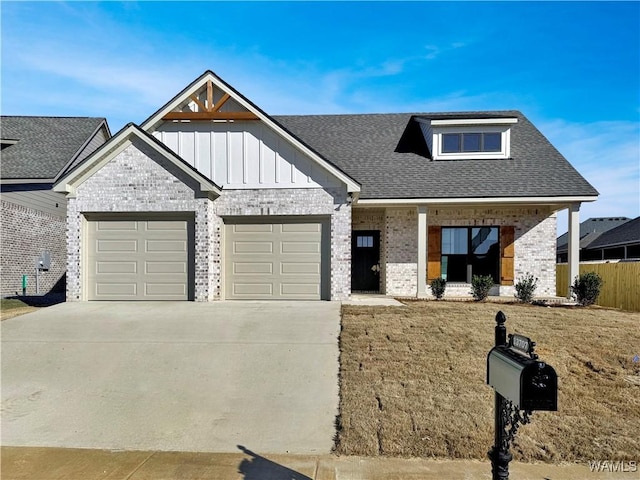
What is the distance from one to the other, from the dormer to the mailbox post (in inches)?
514

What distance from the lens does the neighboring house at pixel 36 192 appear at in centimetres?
1697

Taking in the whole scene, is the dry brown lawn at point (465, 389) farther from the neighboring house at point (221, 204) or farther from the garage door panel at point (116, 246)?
the garage door panel at point (116, 246)

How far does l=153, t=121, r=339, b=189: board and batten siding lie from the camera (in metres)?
12.3

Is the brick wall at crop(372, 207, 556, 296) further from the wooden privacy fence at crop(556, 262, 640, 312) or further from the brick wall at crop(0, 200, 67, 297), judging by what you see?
the brick wall at crop(0, 200, 67, 297)

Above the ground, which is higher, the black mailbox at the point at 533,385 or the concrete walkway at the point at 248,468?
the black mailbox at the point at 533,385

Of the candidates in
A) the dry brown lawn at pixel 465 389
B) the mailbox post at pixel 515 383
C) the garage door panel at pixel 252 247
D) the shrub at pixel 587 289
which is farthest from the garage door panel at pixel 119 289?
the shrub at pixel 587 289

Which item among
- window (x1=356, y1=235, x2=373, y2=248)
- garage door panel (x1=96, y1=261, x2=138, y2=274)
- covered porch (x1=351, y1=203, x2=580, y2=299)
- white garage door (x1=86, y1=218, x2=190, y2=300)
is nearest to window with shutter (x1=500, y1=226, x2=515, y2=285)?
covered porch (x1=351, y1=203, x2=580, y2=299)

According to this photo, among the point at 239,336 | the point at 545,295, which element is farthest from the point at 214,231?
the point at 545,295

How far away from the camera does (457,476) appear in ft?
14.0

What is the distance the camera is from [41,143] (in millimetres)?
21844

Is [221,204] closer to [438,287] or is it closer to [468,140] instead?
[438,287]

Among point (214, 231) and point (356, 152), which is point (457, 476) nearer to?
point (214, 231)

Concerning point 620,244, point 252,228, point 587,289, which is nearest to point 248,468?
point 252,228

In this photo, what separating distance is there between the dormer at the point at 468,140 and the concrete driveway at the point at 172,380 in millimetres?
8499
